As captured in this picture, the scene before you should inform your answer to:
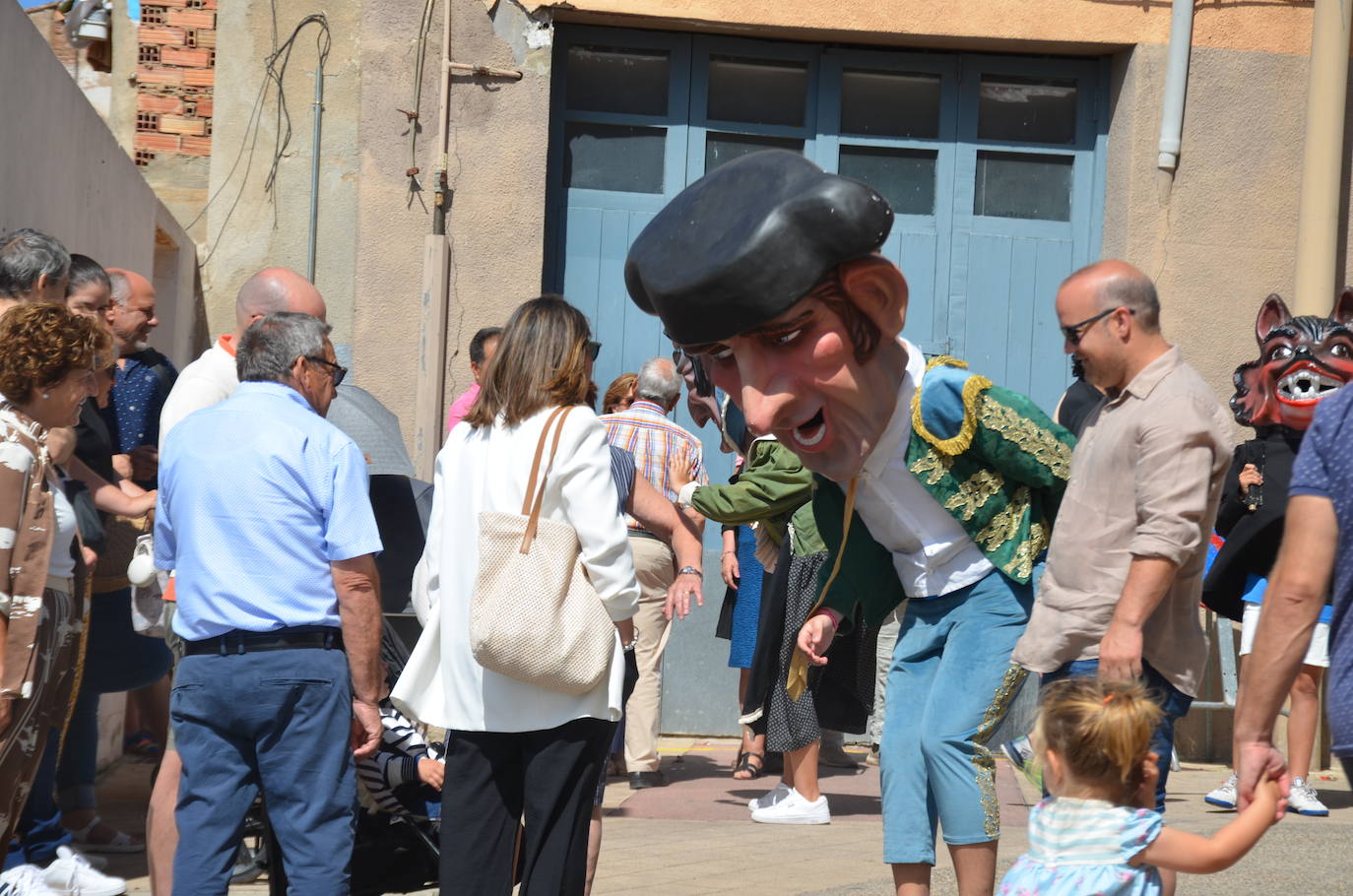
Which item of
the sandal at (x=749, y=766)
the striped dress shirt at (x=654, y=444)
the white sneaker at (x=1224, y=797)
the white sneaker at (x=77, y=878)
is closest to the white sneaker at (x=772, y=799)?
the sandal at (x=749, y=766)

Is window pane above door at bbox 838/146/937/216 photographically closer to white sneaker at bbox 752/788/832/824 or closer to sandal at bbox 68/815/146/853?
white sneaker at bbox 752/788/832/824

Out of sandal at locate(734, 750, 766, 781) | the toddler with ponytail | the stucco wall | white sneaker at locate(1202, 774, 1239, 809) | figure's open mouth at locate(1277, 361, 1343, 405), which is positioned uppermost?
the stucco wall

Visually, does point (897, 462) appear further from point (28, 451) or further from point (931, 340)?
point (931, 340)

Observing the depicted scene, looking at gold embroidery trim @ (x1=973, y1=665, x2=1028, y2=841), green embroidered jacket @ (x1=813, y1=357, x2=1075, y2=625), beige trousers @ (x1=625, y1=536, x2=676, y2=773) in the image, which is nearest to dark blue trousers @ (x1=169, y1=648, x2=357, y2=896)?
green embroidered jacket @ (x1=813, y1=357, x2=1075, y2=625)

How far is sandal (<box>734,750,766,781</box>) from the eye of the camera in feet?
27.0

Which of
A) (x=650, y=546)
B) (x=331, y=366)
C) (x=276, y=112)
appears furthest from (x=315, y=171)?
(x=331, y=366)

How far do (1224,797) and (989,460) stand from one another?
4.08 metres

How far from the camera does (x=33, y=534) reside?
4.32 m

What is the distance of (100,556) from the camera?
5.82 m

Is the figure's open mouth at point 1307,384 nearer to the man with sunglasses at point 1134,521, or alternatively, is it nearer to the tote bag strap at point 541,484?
the man with sunglasses at point 1134,521

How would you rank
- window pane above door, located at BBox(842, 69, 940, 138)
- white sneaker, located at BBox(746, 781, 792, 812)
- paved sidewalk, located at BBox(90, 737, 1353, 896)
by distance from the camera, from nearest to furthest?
paved sidewalk, located at BBox(90, 737, 1353, 896)
white sneaker, located at BBox(746, 781, 792, 812)
window pane above door, located at BBox(842, 69, 940, 138)

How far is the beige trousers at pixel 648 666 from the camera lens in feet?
25.3

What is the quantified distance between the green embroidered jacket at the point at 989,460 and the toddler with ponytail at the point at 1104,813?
0.86 metres

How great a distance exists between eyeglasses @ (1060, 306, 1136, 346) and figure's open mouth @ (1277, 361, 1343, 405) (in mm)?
3154
